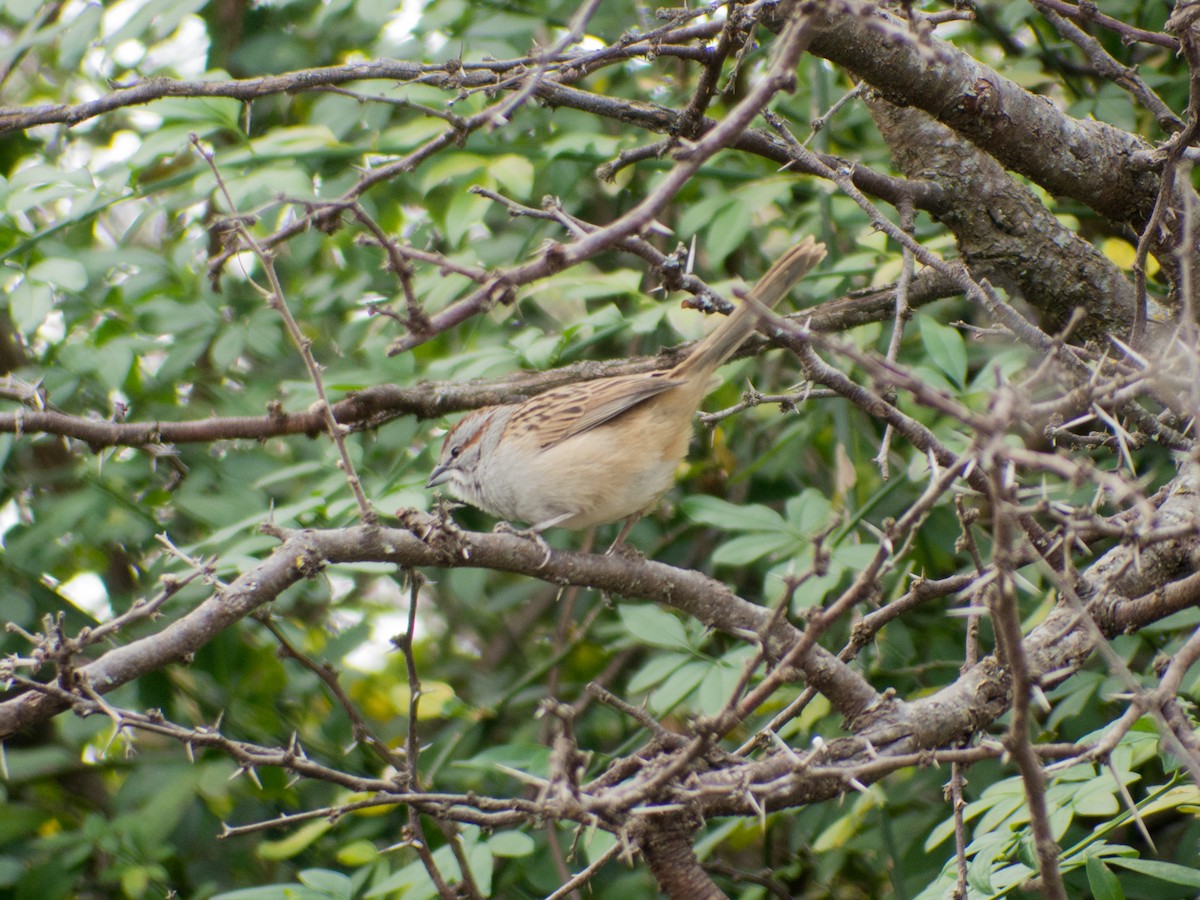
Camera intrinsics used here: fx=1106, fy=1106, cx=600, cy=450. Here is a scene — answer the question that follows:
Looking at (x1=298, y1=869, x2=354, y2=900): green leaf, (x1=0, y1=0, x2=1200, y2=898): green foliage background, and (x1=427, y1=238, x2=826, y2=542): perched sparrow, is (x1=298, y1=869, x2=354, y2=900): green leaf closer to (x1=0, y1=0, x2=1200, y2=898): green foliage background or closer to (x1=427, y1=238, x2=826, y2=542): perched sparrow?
(x1=0, y1=0, x2=1200, y2=898): green foliage background

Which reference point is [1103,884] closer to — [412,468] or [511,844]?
[511,844]

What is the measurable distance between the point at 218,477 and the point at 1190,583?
3487 millimetres

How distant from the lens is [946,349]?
341 centimetres

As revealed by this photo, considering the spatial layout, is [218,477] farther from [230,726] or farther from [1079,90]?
[1079,90]

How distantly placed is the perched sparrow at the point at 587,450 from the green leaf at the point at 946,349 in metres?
0.67

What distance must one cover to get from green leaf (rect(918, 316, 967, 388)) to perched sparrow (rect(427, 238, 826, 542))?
26.4 inches

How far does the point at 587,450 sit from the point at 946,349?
1.37m

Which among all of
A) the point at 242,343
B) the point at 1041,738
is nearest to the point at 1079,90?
the point at 1041,738

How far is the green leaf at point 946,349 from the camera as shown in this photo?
3.38 metres

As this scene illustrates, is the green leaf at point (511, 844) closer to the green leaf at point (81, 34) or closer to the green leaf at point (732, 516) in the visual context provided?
the green leaf at point (732, 516)

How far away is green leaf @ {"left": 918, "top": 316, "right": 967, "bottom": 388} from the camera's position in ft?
11.1

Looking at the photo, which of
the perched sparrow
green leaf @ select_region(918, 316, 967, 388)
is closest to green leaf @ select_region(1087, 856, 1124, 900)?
green leaf @ select_region(918, 316, 967, 388)

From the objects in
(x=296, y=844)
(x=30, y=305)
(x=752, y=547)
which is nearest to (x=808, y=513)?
(x=752, y=547)

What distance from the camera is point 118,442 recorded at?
3.00 m
